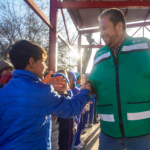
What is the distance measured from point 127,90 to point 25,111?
82cm

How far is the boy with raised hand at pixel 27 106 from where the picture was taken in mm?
1114

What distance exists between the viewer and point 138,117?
129 cm

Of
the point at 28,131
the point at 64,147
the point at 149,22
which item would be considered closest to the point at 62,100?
the point at 28,131

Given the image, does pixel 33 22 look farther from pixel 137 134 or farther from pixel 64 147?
pixel 137 134

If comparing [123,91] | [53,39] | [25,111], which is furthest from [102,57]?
[53,39]

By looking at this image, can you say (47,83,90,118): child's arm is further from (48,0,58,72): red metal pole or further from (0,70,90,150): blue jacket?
(48,0,58,72): red metal pole

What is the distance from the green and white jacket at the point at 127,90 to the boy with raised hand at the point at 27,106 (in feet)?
1.13

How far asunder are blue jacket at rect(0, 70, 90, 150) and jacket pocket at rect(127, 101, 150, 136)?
1.81 ft

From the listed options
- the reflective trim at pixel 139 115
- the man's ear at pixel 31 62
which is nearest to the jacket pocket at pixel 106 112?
the reflective trim at pixel 139 115

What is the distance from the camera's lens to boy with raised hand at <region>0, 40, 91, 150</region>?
3.66 feet

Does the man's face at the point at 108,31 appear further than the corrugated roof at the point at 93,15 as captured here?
No

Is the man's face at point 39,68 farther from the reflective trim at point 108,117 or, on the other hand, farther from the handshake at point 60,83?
the reflective trim at point 108,117

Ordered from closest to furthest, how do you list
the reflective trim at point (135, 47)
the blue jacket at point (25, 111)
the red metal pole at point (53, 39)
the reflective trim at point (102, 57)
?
the blue jacket at point (25, 111) → the reflective trim at point (135, 47) → the reflective trim at point (102, 57) → the red metal pole at point (53, 39)

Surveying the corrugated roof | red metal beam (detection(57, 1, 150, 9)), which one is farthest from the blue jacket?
the corrugated roof
